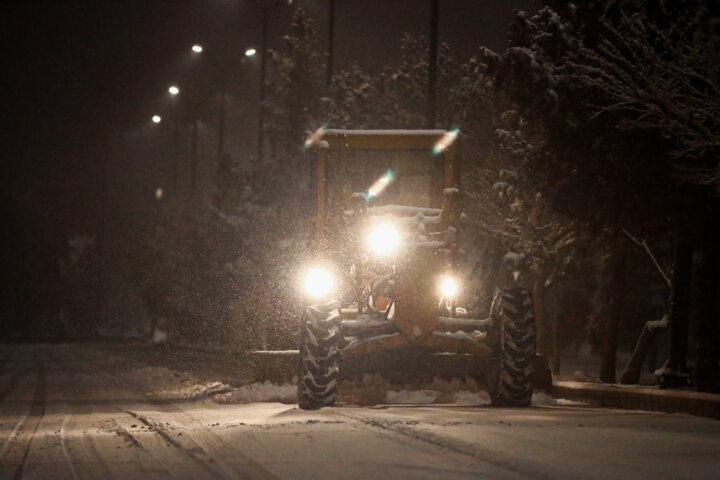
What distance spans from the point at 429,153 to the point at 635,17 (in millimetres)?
3440

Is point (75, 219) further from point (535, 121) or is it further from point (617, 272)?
point (535, 121)

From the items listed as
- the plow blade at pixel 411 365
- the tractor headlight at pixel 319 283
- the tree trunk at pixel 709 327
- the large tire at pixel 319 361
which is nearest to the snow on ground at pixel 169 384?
the plow blade at pixel 411 365

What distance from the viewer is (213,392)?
2270 centimetres

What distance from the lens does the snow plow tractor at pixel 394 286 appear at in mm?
16406

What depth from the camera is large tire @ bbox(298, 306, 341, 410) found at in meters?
16.2

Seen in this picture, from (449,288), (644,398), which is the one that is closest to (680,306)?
(644,398)

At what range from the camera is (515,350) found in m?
16.6

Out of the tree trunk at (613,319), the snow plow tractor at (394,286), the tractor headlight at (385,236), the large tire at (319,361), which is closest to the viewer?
the large tire at (319,361)

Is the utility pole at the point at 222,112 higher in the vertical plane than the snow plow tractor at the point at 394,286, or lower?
higher

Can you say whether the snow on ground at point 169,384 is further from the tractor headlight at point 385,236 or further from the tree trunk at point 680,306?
the tree trunk at point 680,306

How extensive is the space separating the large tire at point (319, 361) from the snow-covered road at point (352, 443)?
29cm

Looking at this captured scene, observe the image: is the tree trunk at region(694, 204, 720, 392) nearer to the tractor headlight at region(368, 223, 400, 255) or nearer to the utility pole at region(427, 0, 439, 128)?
the tractor headlight at region(368, 223, 400, 255)

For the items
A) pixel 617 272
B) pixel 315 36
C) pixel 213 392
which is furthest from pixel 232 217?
pixel 213 392

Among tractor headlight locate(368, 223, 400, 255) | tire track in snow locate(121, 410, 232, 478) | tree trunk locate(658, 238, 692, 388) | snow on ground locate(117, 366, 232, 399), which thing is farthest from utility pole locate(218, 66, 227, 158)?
tire track in snow locate(121, 410, 232, 478)
